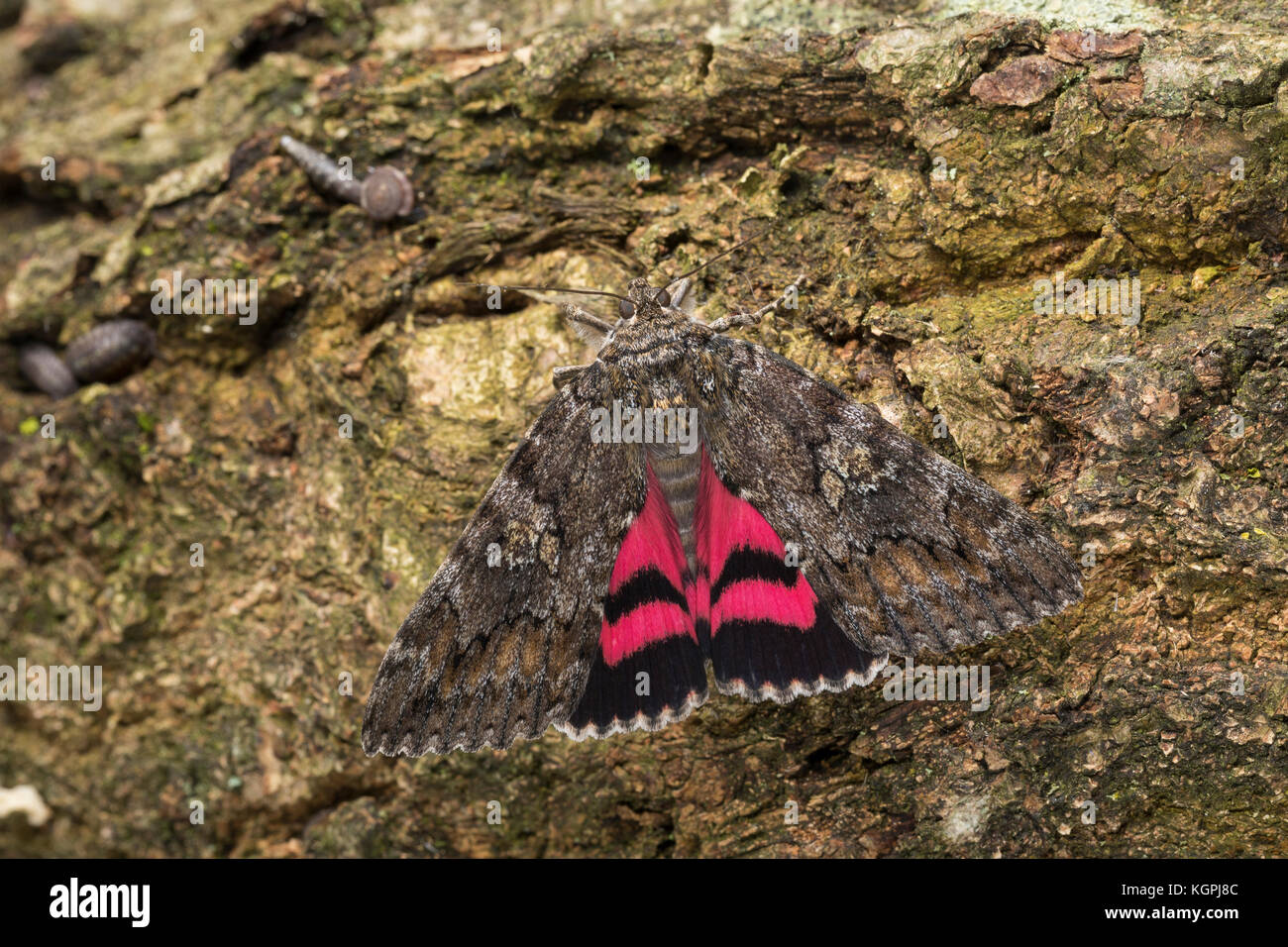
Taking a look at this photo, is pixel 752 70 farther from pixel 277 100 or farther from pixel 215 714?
pixel 215 714

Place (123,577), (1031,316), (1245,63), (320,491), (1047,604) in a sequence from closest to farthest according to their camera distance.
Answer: (1047,604), (1245,63), (1031,316), (320,491), (123,577)

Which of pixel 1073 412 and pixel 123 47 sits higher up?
pixel 123 47

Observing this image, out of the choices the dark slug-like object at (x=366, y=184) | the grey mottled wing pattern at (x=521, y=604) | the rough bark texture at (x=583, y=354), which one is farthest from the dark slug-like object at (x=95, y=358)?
the grey mottled wing pattern at (x=521, y=604)

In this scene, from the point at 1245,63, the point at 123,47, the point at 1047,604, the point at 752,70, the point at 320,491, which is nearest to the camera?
the point at 1047,604

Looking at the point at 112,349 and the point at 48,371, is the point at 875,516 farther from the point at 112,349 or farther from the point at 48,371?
the point at 48,371

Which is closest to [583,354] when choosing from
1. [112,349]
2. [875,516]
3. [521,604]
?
[521,604]

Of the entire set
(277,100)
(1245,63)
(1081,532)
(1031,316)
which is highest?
(277,100)

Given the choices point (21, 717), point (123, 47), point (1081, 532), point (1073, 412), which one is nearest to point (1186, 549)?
point (1081, 532)
